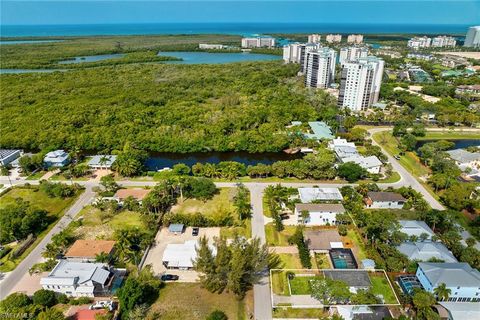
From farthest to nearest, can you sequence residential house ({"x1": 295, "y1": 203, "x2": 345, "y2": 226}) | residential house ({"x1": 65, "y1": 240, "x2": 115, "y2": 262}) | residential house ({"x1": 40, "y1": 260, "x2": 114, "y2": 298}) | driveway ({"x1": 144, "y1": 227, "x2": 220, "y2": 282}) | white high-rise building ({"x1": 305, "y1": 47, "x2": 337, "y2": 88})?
white high-rise building ({"x1": 305, "y1": 47, "x2": 337, "y2": 88}) < residential house ({"x1": 295, "y1": 203, "x2": 345, "y2": 226}) < residential house ({"x1": 65, "y1": 240, "x2": 115, "y2": 262}) < driveway ({"x1": 144, "y1": 227, "x2": 220, "y2": 282}) < residential house ({"x1": 40, "y1": 260, "x2": 114, "y2": 298})

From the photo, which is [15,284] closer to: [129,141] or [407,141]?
[129,141]

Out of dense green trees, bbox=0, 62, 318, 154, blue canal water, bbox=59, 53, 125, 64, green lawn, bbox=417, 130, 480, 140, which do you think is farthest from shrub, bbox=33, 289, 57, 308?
blue canal water, bbox=59, 53, 125, 64

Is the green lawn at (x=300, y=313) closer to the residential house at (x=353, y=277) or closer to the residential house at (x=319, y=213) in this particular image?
the residential house at (x=353, y=277)

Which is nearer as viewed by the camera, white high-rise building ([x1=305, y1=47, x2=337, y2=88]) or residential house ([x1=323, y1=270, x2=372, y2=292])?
residential house ([x1=323, y1=270, x2=372, y2=292])

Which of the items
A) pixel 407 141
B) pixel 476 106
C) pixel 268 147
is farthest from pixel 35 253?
pixel 476 106

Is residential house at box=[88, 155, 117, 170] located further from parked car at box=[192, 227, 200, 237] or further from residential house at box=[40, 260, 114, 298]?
residential house at box=[40, 260, 114, 298]

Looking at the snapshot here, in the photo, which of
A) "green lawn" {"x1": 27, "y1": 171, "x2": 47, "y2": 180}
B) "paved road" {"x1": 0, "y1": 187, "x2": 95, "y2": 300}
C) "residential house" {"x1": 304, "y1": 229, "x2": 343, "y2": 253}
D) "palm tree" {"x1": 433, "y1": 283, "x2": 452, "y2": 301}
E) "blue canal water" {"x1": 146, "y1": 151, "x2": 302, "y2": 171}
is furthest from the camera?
"blue canal water" {"x1": 146, "y1": 151, "x2": 302, "y2": 171}
